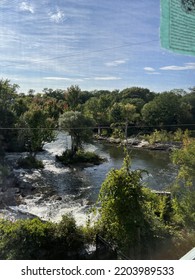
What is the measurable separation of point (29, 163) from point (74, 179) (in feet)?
3.91

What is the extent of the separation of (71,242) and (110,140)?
439 centimetres

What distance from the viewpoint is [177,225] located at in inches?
108

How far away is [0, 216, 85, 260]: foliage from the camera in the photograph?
178 centimetres

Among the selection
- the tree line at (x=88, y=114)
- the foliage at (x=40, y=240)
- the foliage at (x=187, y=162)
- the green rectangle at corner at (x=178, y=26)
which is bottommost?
the foliage at (x=40, y=240)

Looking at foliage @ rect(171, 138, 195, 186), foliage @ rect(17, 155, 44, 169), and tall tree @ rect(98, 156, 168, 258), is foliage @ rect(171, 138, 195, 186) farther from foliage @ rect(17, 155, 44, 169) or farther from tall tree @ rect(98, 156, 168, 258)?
foliage @ rect(17, 155, 44, 169)

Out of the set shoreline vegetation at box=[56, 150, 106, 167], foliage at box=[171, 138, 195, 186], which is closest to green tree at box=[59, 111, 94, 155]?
shoreline vegetation at box=[56, 150, 106, 167]

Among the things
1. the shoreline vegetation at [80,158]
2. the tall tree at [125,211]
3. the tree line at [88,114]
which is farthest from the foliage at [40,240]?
the shoreline vegetation at [80,158]

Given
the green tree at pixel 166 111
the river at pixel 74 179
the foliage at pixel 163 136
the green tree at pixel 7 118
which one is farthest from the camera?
the green tree at pixel 7 118

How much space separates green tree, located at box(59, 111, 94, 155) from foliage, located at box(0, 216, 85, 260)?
3482 mm

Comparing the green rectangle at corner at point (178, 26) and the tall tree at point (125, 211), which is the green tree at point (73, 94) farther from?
the green rectangle at corner at point (178, 26)

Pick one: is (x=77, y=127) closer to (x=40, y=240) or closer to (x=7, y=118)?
(x=7, y=118)

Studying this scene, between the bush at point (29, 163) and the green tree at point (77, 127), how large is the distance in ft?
2.76

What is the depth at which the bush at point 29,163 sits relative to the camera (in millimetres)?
6062

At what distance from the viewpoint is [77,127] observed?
610cm
